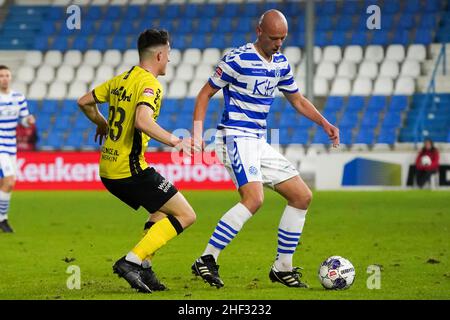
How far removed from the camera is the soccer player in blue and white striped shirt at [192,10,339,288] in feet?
26.7

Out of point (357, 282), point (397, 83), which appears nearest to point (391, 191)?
point (397, 83)

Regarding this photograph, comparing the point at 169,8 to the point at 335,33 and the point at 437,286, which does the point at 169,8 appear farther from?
the point at 437,286

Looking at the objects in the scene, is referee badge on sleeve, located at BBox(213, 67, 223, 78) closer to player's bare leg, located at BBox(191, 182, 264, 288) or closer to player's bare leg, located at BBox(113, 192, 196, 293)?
player's bare leg, located at BBox(191, 182, 264, 288)

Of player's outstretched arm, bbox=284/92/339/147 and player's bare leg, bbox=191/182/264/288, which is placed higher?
player's outstretched arm, bbox=284/92/339/147

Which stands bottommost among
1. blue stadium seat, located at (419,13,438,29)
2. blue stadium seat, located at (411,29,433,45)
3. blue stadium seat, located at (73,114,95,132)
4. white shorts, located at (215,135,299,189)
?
white shorts, located at (215,135,299,189)

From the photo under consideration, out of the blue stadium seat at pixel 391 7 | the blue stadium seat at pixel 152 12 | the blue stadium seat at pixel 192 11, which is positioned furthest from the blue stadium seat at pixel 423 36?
the blue stadium seat at pixel 152 12

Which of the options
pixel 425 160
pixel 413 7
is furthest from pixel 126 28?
pixel 425 160

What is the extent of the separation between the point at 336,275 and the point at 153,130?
185cm

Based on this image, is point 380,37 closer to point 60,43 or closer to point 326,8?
point 326,8

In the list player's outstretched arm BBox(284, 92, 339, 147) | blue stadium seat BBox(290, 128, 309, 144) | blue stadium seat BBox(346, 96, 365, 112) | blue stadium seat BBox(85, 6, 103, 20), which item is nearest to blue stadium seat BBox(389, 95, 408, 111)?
blue stadium seat BBox(346, 96, 365, 112)

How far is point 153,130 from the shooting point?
7.36 meters

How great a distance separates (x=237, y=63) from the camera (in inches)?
324

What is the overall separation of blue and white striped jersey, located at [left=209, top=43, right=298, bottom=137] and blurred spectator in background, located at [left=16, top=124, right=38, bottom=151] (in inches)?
689
